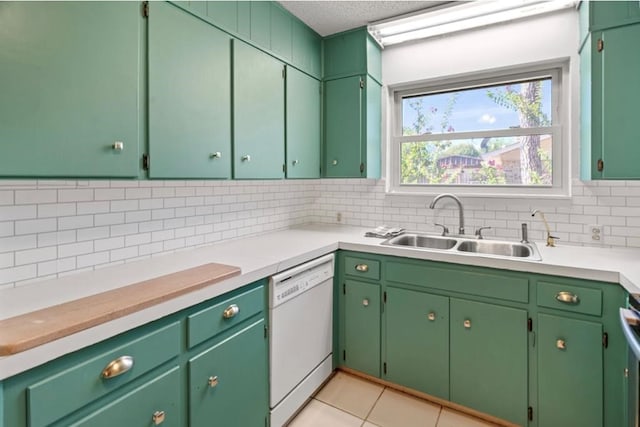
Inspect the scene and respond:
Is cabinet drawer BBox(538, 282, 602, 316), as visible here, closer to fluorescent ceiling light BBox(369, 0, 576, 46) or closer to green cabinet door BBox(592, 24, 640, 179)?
green cabinet door BBox(592, 24, 640, 179)

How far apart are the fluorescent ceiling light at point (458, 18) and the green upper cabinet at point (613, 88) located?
1.03 ft

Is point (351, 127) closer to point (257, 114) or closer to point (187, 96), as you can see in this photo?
point (257, 114)

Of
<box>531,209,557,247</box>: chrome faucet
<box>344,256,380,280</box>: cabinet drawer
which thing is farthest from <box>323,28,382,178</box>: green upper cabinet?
<box>531,209,557,247</box>: chrome faucet

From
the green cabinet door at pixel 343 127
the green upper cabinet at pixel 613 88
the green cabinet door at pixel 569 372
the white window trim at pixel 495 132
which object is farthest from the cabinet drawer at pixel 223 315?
the green upper cabinet at pixel 613 88

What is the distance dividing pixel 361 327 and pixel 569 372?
115 centimetres

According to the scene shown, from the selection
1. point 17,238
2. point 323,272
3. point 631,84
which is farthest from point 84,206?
point 631,84

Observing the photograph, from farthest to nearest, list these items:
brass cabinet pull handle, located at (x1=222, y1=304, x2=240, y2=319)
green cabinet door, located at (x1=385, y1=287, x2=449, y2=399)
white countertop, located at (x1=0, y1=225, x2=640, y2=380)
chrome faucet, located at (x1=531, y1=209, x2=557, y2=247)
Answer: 1. chrome faucet, located at (x1=531, y1=209, x2=557, y2=247)
2. green cabinet door, located at (x1=385, y1=287, x2=449, y2=399)
3. brass cabinet pull handle, located at (x1=222, y1=304, x2=240, y2=319)
4. white countertop, located at (x1=0, y1=225, x2=640, y2=380)

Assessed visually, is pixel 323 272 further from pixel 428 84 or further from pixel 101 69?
pixel 428 84

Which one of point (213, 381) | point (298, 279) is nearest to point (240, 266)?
point (298, 279)

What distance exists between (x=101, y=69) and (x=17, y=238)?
0.76 m

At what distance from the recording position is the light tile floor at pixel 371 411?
1941mm

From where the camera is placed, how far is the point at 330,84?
2.74 meters

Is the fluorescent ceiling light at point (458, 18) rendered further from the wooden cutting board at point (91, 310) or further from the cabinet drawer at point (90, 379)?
the cabinet drawer at point (90, 379)

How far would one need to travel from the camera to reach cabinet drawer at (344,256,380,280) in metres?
2.23
